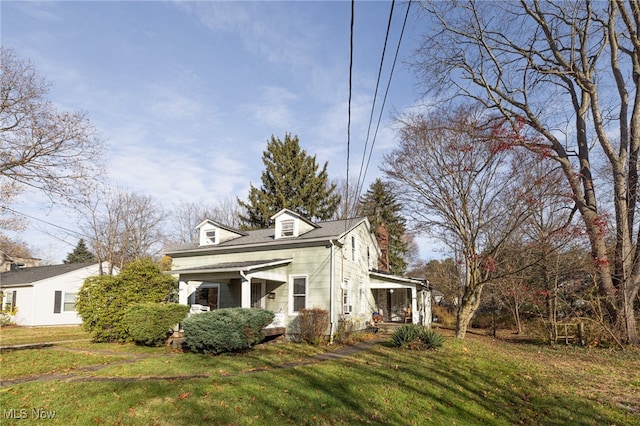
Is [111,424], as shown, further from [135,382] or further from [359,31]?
[359,31]

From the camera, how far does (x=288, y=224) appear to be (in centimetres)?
1841

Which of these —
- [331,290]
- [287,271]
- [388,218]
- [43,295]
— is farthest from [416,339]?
[388,218]

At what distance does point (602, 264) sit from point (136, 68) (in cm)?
1832

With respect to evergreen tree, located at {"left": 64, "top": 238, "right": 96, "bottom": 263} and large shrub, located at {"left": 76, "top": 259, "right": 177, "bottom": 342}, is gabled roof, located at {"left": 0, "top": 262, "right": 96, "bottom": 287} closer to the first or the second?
large shrub, located at {"left": 76, "top": 259, "right": 177, "bottom": 342}

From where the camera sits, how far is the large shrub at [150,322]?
44.2 feet

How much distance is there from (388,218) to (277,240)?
23.4 meters

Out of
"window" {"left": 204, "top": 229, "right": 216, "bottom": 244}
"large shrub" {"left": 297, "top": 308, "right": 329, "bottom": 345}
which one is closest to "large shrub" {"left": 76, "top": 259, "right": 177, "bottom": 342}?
"window" {"left": 204, "top": 229, "right": 216, "bottom": 244}

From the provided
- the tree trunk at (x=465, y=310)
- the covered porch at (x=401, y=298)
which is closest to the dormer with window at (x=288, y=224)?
the covered porch at (x=401, y=298)


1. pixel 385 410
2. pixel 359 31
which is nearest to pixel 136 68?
pixel 359 31

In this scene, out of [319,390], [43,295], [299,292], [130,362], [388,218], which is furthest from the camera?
[388,218]

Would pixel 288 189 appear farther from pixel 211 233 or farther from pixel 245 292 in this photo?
pixel 245 292

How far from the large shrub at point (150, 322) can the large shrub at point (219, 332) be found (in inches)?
99.9

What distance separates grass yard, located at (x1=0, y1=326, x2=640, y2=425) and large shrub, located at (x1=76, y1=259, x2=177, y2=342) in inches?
116

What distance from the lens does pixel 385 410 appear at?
7.28 m
